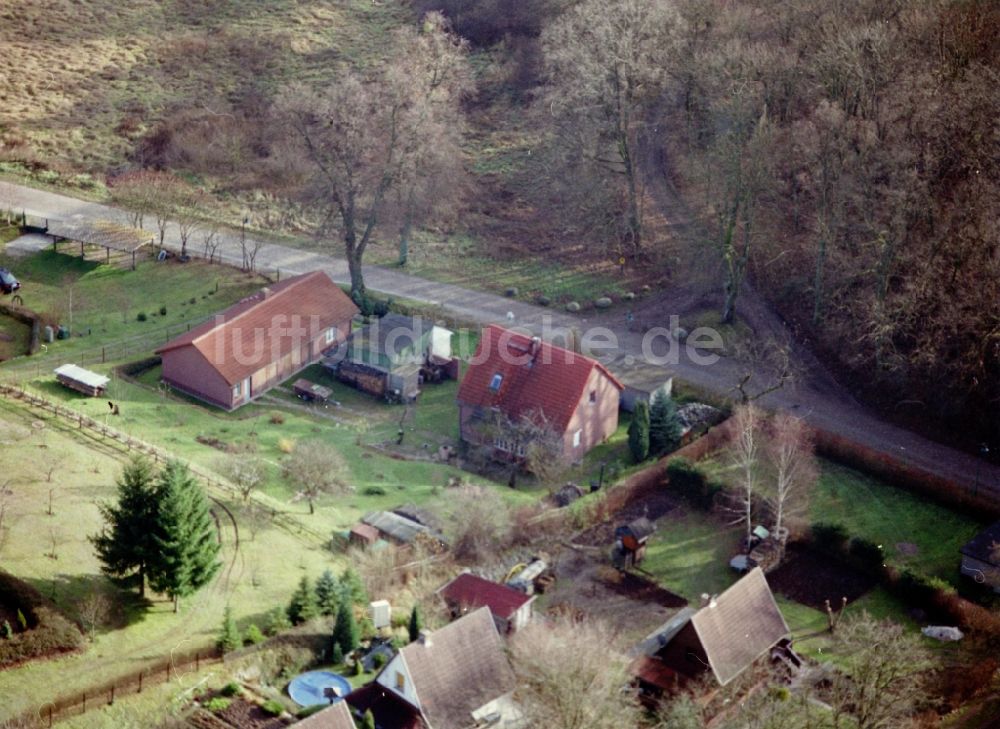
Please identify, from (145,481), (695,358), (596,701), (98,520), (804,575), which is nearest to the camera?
(596,701)

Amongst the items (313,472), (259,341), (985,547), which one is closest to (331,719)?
(313,472)

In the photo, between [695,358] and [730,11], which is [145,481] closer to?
[695,358]

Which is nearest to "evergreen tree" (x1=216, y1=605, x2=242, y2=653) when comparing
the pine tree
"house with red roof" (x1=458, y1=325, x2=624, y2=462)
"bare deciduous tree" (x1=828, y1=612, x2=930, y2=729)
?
the pine tree

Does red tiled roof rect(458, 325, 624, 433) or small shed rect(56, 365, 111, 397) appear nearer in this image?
red tiled roof rect(458, 325, 624, 433)

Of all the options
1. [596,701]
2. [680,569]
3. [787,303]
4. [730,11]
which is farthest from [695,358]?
[596,701]

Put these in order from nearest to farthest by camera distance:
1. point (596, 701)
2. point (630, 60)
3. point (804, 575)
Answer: point (596, 701)
point (804, 575)
point (630, 60)

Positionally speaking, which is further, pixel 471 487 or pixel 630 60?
pixel 630 60

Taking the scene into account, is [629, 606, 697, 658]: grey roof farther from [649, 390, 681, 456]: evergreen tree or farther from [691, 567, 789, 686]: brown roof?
[649, 390, 681, 456]: evergreen tree
